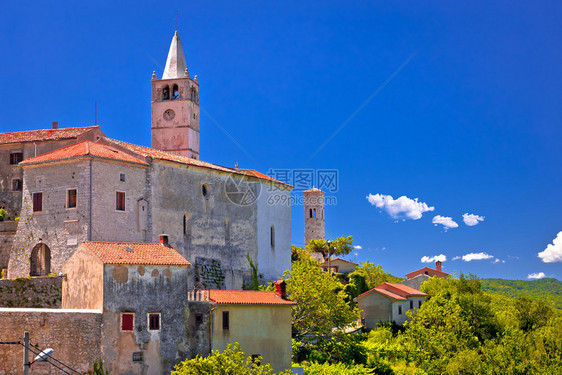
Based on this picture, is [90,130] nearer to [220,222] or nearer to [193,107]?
[220,222]

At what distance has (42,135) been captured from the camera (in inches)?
1711

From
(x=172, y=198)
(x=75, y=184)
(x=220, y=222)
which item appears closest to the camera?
(x=75, y=184)

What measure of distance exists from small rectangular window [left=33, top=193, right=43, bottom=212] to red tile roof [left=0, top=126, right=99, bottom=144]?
5.86m

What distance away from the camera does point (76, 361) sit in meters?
26.3

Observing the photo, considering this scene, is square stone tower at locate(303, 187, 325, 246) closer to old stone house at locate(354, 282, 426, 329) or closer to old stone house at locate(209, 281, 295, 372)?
old stone house at locate(354, 282, 426, 329)

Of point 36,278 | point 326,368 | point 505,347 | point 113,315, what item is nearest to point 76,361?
point 113,315

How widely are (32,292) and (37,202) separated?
6.43 meters

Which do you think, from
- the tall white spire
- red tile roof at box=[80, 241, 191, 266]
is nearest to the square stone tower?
the tall white spire

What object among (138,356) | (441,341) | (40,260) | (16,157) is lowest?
(441,341)

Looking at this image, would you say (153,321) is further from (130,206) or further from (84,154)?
(84,154)

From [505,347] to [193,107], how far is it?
35643 millimetres

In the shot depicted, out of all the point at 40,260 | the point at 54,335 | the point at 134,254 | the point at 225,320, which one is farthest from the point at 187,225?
the point at 54,335

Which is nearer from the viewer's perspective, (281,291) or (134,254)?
(134,254)

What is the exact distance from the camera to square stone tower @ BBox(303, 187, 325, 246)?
99250 mm
